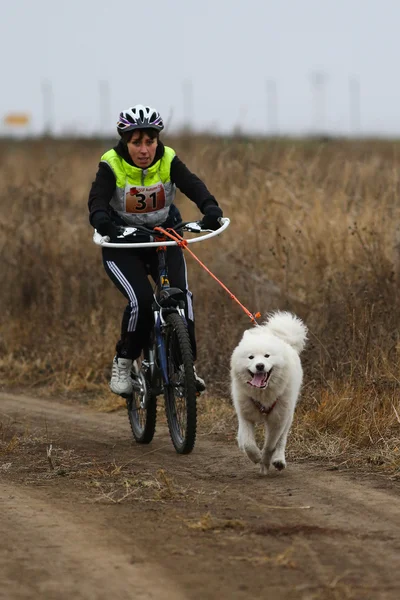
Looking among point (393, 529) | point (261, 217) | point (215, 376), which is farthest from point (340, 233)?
point (393, 529)

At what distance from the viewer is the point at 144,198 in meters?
7.57

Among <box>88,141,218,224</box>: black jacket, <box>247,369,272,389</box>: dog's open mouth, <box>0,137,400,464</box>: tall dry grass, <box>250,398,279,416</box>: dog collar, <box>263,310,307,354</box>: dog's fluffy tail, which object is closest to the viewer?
<box>247,369,272,389</box>: dog's open mouth

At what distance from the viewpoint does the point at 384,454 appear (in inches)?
273

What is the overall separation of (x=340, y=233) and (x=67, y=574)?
680cm

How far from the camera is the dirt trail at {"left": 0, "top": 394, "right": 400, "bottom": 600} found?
437 cm

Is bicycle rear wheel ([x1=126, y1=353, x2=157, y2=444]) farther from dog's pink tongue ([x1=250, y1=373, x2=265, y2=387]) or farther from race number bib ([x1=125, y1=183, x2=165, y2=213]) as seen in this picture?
dog's pink tongue ([x1=250, y1=373, x2=265, y2=387])

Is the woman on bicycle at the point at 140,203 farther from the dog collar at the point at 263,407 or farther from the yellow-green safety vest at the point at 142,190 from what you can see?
the dog collar at the point at 263,407

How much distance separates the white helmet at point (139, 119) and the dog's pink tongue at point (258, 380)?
1958 millimetres

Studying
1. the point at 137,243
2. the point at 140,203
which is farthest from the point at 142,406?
the point at 140,203

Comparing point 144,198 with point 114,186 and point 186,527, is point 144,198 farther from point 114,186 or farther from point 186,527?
point 186,527

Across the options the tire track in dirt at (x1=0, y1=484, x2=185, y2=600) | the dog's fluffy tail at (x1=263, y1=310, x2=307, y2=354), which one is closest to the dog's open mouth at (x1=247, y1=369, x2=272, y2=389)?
the dog's fluffy tail at (x1=263, y1=310, x2=307, y2=354)

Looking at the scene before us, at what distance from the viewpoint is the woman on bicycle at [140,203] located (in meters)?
7.39

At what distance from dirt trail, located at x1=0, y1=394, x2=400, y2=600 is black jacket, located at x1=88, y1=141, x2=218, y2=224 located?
5.55 ft

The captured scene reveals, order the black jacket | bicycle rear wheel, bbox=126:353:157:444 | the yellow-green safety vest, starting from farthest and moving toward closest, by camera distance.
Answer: bicycle rear wheel, bbox=126:353:157:444 < the yellow-green safety vest < the black jacket
